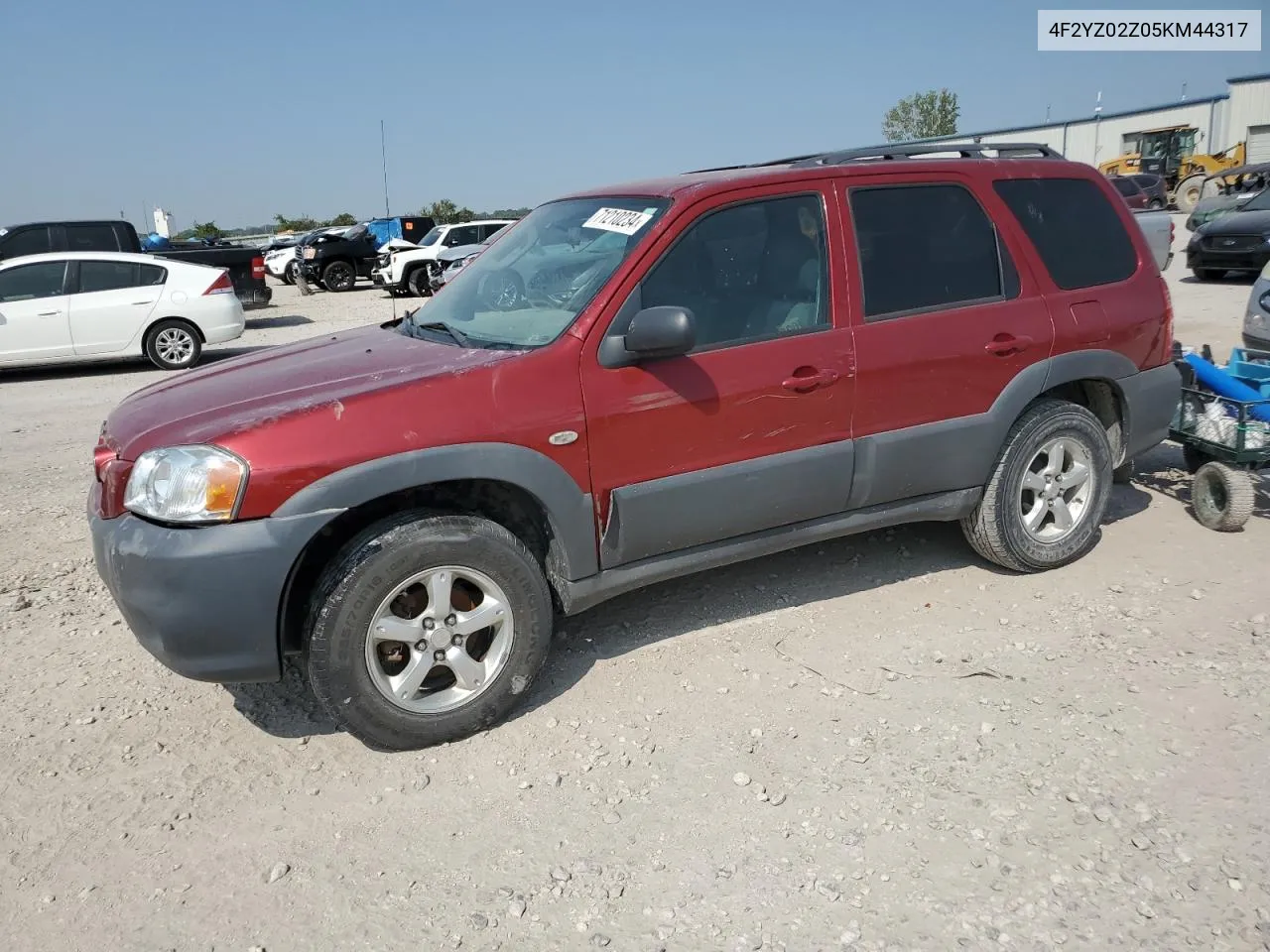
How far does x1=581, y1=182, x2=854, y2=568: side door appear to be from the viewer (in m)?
3.59

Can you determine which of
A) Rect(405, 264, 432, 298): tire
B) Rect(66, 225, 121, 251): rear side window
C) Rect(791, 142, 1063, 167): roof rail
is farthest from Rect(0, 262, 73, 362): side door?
Rect(791, 142, 1063, 167): roof rail

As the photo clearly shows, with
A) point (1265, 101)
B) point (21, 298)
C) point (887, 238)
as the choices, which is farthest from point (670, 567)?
point (1265, 101)

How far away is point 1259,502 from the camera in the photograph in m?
5.65

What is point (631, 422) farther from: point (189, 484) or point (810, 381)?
point (189, 484)

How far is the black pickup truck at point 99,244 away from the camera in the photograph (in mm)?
14719

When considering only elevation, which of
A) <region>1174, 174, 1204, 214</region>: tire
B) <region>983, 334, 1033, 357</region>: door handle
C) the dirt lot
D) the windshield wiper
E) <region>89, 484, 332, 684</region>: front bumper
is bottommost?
the dirt lot

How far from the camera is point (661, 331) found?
3.43 meters

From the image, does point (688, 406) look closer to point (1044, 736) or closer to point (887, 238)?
point (887, 238)

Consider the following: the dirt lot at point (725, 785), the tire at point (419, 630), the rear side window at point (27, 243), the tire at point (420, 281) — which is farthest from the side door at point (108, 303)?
the tire at point (419, 630)

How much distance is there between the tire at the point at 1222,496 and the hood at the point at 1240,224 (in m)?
11.9

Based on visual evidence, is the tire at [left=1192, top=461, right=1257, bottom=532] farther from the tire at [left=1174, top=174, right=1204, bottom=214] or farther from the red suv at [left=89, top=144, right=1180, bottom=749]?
the tire at [left=1174, top=174, right=1204, bottom=214]

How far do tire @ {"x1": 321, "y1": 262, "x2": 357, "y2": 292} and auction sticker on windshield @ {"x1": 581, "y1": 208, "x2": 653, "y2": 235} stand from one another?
22.4m

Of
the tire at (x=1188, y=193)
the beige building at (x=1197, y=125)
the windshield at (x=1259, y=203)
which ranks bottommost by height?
the windshield at (x=1259, y=203)

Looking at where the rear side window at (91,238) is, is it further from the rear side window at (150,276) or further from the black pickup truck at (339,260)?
the black pickup truck at (339,260)
